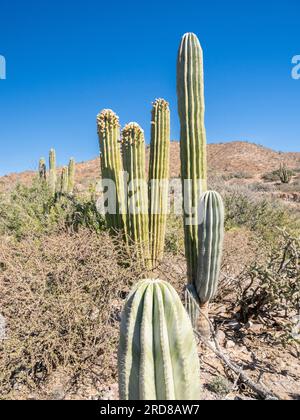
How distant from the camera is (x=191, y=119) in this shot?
4.50m

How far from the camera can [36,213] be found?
743cm

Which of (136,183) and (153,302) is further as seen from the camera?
(136,183)

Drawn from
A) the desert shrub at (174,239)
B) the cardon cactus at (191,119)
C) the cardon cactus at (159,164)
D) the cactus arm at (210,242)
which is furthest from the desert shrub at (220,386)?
the desert shrub at (174,239)

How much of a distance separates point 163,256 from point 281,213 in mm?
5680

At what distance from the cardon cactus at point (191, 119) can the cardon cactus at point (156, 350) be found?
8.27ft

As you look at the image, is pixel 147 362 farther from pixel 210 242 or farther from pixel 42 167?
pixel 42 167

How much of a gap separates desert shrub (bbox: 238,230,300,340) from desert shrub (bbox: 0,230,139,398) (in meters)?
1.52

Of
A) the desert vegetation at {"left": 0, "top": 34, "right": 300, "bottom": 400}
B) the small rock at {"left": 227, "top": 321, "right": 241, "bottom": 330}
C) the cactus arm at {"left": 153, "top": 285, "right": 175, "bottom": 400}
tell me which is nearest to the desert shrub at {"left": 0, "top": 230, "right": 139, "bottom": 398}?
the desert vegetation at {"left": 0, "top": 34, "right": 300, "bottom": 400}

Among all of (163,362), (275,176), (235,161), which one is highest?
(235,161)

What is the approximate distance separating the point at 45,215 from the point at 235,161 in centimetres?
3186

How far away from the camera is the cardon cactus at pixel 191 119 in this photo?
4414 millimetres

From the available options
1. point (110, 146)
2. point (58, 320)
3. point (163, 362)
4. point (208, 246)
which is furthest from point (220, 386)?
point (110, 146)

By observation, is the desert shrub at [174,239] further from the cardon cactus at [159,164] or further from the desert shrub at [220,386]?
the desert shrub at [220,386]
